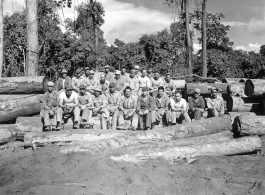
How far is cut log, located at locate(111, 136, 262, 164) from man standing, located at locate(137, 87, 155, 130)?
92.1 inches

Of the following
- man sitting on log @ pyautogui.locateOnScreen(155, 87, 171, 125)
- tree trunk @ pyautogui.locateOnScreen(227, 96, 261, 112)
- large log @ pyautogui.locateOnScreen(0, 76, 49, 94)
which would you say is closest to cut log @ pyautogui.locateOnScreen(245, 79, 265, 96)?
tree trunk @ pyautogui.locateOnScreen(227, 96, 261, 112)

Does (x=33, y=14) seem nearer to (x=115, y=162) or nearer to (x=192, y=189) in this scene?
(x=115, y=162)

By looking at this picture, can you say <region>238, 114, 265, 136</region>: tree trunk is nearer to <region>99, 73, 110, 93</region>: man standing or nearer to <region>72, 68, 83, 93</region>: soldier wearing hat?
<region>99, 73, 110, 93</region>: man standing

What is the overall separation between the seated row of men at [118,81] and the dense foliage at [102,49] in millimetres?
4691

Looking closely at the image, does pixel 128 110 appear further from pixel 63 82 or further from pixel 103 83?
pixel 63 82

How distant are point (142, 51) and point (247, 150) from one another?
20.1 m

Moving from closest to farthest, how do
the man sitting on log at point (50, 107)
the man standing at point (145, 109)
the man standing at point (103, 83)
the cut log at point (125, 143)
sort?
1. the cut log at point (125, 143)
2. the man sitting on log at point (50, 107)
3. the man standing at point (145, 109)
4. the man standing at point (103, 83)

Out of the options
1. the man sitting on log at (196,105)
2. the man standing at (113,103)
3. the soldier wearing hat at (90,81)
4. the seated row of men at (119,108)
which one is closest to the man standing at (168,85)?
the seated row of men at (119,108)

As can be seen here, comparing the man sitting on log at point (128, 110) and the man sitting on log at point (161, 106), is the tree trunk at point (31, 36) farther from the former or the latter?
the man sitting on log at point (161, 106)

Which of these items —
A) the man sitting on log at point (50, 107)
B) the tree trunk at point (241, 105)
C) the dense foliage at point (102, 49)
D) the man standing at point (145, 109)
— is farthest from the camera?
the dense foliage at point (102, 49)

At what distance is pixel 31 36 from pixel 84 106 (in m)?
4.96

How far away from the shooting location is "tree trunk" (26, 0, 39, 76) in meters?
11.4

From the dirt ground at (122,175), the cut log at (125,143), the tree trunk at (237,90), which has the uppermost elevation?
the tree trunk at (237,90)

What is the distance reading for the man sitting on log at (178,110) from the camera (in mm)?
8741
